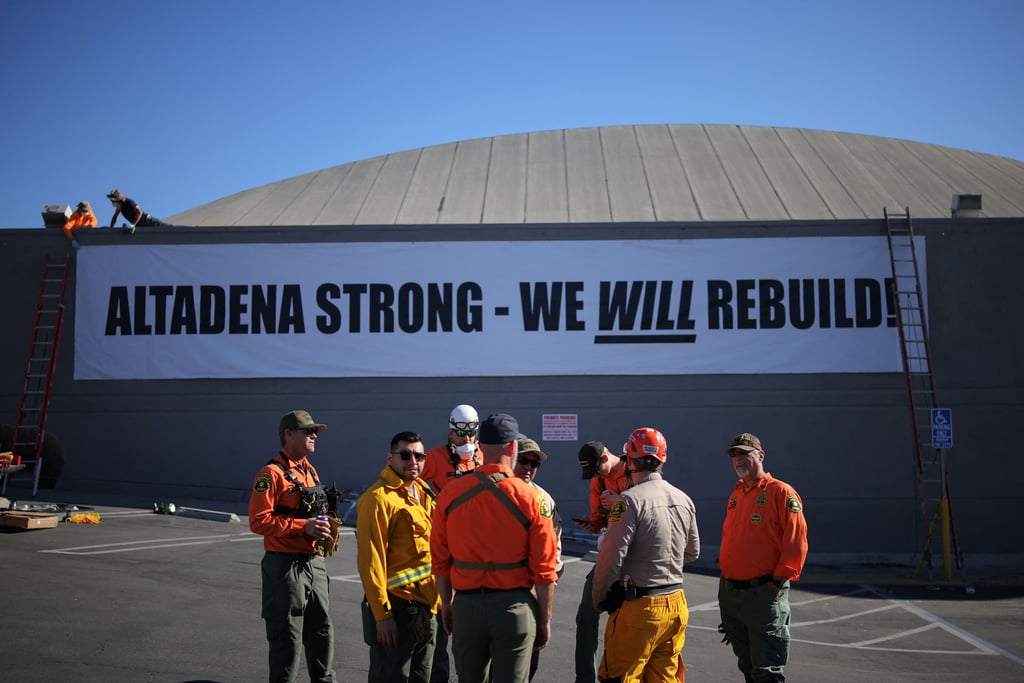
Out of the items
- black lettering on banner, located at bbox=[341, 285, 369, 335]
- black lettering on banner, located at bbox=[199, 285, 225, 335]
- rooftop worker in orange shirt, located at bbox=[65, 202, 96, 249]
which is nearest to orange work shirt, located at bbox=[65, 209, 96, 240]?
rooftop worker in orange shirt, located at bbox=[65, 202, 96, 249]

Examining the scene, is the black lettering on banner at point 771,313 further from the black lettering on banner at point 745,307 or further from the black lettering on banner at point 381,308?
the black lettering on banner at point 381,308

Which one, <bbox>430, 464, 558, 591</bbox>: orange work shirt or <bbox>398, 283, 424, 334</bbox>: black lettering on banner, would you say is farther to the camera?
<bbox>398, 283, 424, 334</bbox>: black lettering on banner

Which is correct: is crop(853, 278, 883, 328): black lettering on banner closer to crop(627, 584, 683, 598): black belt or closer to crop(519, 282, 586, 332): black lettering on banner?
crop(519, 282, 586, 332): black lettering on banner

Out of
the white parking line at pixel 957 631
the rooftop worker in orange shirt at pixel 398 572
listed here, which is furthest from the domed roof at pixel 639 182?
the rooftop worker in orange shirt at pixel 398 572

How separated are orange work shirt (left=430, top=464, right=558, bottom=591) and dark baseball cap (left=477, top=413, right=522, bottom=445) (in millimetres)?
167

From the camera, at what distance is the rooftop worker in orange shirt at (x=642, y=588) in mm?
5539

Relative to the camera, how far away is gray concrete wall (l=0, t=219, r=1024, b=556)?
54.3ft

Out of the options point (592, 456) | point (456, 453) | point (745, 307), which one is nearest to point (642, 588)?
point (592, 456)

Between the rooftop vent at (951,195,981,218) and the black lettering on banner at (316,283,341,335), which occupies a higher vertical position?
the rooftop vent at (951,195,981,218)

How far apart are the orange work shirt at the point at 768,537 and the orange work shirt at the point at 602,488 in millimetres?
1145

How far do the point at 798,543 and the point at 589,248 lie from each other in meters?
10.9

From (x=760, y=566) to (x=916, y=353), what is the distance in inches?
458

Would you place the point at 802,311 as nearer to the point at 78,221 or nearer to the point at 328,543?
the point at 328,543

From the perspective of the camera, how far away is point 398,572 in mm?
5594
